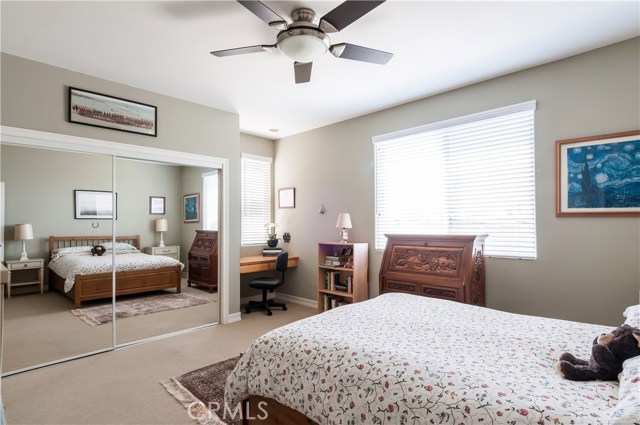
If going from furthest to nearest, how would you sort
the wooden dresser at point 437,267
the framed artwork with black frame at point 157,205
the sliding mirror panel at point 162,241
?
the framed artwork with black frame at point 157,205 < the sliding mirror panel at point 162,241 < the wooden dresser at point 437,267

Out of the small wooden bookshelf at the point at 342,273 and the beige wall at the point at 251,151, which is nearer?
the small wooden bookshelf at the point at 342,273

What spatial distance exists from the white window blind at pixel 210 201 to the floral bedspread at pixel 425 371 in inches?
97.7

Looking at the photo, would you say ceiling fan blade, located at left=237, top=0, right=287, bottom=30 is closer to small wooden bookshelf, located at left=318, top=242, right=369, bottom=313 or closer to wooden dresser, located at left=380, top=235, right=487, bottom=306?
wooden dresser, located at left=380, top=235, right=487, bottom=306

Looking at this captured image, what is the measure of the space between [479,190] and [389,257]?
114 centimetres

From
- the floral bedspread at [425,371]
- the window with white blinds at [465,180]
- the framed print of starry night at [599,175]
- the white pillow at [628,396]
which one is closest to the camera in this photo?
the white pillow at [628,396]

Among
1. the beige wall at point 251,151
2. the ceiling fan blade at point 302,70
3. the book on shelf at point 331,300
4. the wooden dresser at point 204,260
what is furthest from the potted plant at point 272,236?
the ceiling fan blade at point 302,70

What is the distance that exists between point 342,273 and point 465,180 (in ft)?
6.23

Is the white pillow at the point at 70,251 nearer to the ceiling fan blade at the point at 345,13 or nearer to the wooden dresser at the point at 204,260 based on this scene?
the wooden dresser at the point at 204,260

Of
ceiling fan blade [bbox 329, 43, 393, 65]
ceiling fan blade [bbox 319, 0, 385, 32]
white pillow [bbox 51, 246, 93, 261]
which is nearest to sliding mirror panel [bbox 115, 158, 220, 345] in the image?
white pillow [bbox 51, 246, 93, 261]

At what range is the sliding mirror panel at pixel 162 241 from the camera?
350 centimetres

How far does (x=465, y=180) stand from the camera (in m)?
3.52

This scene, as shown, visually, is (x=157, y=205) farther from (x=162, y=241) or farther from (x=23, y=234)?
(x=23, y=234)

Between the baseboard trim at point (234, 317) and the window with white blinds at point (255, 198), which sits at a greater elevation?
the window with white blinds at point (255, 198)

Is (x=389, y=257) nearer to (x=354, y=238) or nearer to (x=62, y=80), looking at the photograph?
(x=354, y=238)
